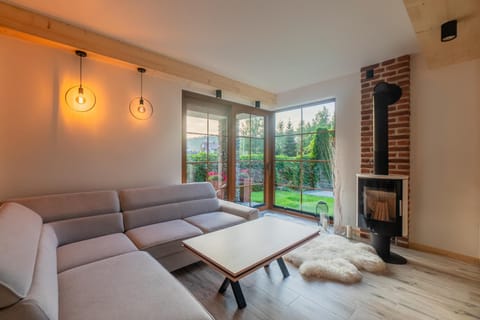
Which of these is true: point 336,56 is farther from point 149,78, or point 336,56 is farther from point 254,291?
point 254,291

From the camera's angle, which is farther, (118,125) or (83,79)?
(118,125)

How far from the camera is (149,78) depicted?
9.19ft

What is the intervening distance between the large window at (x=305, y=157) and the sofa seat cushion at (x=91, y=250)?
9.66ft

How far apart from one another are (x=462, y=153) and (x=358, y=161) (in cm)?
107

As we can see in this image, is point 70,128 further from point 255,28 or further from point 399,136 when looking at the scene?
point 399,136

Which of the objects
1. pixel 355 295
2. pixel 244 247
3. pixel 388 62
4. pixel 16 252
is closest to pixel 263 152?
pixel 388 62

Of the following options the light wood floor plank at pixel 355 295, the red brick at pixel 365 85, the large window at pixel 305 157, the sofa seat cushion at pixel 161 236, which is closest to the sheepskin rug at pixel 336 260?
the light wood floor plank at pixel 355 295

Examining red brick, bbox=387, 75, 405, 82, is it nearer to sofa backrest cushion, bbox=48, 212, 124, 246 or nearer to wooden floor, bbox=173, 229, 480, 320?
wooden floor, bbox=173, 229, 480, 320

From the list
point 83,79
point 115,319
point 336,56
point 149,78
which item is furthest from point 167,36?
point 115,319

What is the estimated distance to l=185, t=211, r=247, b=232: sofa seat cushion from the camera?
2268mm

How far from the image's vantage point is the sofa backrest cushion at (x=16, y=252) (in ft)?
2.62

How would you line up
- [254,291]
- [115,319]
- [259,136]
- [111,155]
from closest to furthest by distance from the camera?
[115,319]
[254,291]
[111,155]
[259,136]

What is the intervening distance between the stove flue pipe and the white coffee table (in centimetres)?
124

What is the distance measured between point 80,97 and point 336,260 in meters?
3.28
